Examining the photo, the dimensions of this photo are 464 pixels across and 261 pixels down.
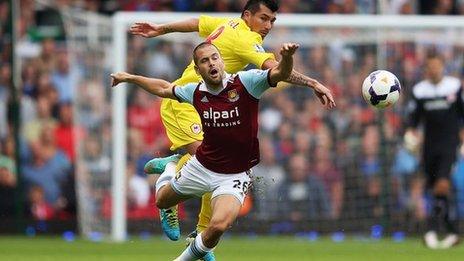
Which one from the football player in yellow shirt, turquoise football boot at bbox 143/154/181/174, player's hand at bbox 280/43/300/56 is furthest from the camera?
turquoise football boot at bbox 143/154/181/174

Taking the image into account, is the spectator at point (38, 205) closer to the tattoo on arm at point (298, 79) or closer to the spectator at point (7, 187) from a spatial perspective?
the spectator at point (7, 187)

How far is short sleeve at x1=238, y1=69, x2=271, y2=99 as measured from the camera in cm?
1114

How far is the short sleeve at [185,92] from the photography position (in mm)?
11500

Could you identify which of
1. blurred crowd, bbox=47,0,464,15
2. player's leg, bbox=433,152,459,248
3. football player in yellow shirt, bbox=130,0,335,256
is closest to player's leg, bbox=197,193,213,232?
football player in yellow shirt, bbox=130,0,335,256

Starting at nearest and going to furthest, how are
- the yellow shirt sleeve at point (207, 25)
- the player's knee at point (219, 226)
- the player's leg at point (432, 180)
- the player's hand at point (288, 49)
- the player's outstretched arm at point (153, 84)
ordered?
the player's hand at point (288, 49) → the player's knee at point (219, 226) → the player's outstretched arm at point (153, 84) → the yellow shirt sleeve at point (207, 25) → the player's leg at point (432, 180)

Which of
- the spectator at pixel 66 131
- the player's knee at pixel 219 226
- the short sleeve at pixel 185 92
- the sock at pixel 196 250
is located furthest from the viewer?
the spectator at pixel 66 131

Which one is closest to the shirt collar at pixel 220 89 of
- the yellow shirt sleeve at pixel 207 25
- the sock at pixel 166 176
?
the sock at pixel 166 176

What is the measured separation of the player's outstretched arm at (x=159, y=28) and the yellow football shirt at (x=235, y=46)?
298 millimetres

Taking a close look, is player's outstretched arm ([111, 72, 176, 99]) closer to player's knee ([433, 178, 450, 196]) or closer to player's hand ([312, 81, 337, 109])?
player's hand ([312, 81, 337, 109])

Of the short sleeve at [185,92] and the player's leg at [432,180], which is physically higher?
the short sleeve at [185,92]

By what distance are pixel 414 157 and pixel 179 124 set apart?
7083 millimetres

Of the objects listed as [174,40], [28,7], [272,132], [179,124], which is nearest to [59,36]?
[28,7]

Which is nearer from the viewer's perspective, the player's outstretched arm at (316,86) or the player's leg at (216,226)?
the player's outstretched arm at (316,86)

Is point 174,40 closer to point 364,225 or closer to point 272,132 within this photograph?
point 272,132
